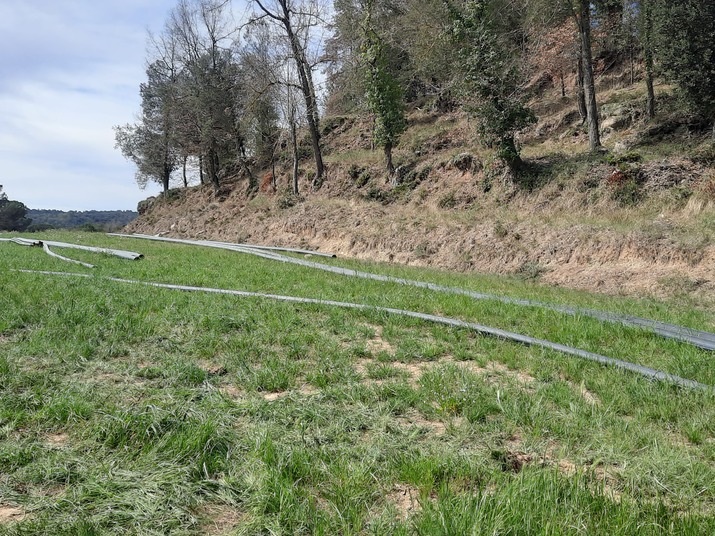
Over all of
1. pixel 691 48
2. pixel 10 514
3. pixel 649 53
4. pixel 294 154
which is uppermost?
pixel 649 53

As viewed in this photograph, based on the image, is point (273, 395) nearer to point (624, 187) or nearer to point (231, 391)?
point (231, 391)

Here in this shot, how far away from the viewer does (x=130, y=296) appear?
22.7 ft

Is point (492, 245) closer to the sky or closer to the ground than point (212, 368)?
closer to the sky

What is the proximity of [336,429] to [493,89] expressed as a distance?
53.9ft

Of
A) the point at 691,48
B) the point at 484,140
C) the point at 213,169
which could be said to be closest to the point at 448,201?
the point at 484,140

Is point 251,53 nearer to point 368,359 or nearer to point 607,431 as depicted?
point 368,359

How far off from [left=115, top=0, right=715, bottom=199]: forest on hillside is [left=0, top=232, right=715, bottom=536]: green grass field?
12577 millimetres

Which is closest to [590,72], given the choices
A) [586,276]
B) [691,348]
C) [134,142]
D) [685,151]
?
[685,151]

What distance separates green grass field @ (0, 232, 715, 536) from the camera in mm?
2115

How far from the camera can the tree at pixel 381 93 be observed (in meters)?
22.2

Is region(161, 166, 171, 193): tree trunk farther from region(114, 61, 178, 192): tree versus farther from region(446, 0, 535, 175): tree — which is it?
region(446, 0, 535, 175): tree

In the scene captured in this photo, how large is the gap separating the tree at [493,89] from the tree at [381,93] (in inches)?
223

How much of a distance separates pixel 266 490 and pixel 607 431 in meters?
2.36

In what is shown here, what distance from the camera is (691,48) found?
1279 cm
